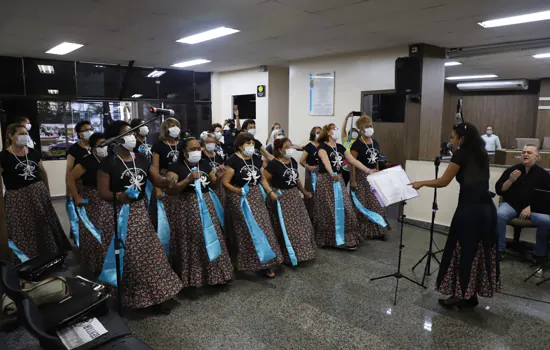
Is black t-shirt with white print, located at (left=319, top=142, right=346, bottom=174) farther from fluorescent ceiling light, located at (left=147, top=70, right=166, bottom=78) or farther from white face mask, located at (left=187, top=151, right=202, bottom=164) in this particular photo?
fluorescent ceiling light, located at (left=147, top=70, right=166, bottom=78)

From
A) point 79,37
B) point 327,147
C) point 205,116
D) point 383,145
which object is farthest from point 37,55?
point 383,145

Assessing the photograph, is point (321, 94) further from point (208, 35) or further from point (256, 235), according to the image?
point (256, 235)

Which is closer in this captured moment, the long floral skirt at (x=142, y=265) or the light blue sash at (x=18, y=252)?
the long floral skirt at (x=142, y=265)

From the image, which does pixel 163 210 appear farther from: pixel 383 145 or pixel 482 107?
pixel 482 107

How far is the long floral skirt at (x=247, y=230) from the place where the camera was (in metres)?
3.64

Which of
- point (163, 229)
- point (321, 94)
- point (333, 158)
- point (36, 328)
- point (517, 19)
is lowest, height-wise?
point (163, 229)

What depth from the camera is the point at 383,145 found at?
6293 mm

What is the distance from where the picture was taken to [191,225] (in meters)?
3.29

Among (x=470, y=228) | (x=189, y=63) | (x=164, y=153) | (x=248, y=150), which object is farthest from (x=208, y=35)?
(x=470, y=228)

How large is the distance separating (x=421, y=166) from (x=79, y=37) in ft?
17.1

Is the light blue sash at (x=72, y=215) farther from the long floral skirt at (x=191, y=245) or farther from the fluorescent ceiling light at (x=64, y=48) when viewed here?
the fluorescent ceiling light at (x=64, y=48)

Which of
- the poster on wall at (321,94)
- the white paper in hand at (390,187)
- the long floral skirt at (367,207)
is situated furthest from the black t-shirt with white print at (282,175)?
the poster on wall at (321,94)

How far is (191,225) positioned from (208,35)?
295cm

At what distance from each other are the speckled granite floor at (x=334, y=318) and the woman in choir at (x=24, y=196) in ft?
4.55
